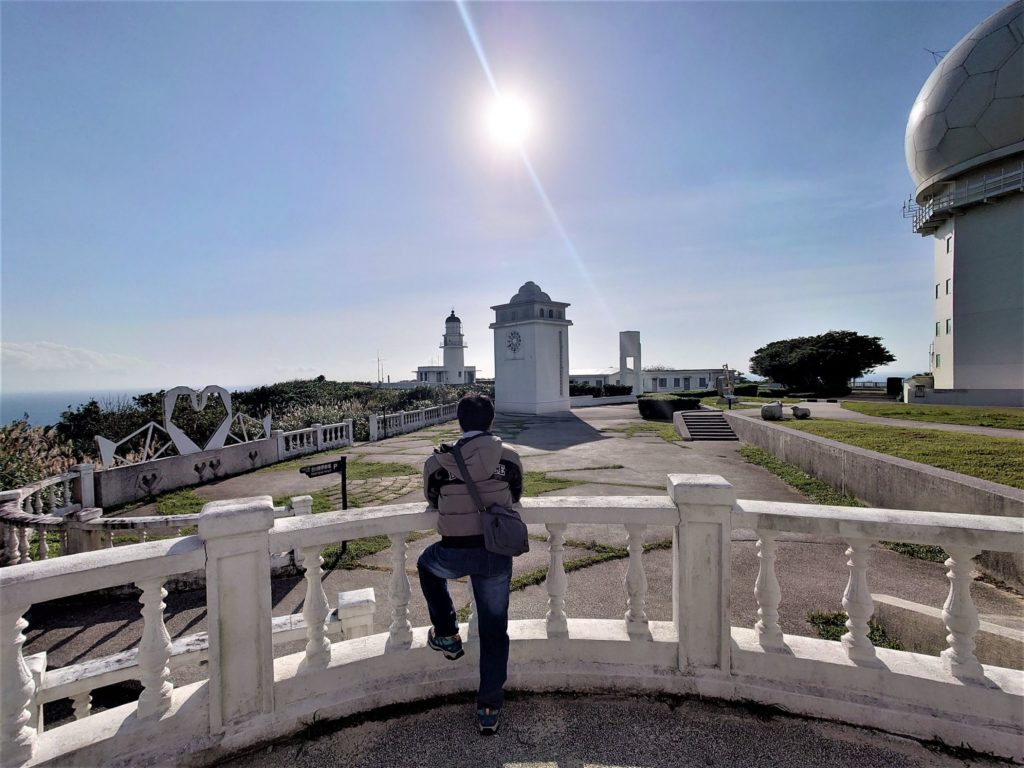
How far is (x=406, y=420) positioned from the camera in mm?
20312

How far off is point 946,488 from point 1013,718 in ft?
15.0

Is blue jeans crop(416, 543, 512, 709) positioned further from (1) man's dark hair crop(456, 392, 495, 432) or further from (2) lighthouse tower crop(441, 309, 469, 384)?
(2) lighthouse tower crop(441, 309, 469, 384)

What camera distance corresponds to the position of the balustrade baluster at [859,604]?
2398 millimetres

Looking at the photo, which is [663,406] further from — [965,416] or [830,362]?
[830,362]

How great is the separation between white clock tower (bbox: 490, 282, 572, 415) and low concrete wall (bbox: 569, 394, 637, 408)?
6.58 meters

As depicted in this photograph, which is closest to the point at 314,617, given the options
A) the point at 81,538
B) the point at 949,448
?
the point at 81,538

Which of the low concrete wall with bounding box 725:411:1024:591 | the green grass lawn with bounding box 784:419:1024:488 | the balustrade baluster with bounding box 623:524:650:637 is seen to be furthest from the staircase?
the balustrade baluster with bounding box 623:524:650:637

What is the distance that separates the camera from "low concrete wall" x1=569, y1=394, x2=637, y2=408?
3478 cm

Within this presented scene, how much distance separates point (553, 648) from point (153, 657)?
2037 millimetres

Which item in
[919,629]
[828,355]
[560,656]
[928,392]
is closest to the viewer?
[560,656]

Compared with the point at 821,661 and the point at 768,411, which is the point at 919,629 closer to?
the point at 821,661

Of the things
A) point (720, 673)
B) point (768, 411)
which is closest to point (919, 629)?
point (720, 673)

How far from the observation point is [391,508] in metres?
2.64

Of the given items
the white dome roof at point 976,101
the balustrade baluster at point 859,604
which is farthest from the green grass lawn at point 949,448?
the white dome roof at point 976,101
